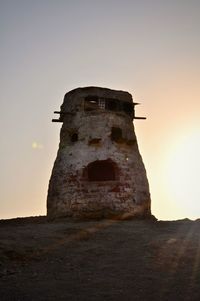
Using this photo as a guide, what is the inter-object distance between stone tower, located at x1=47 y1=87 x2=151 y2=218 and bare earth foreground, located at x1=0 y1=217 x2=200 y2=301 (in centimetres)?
284

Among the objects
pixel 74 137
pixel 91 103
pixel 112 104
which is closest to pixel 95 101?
pixel 91 103

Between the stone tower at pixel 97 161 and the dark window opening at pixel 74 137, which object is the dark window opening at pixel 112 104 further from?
the dark window opening at pixel 74 137

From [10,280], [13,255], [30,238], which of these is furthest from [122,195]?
[10,280]

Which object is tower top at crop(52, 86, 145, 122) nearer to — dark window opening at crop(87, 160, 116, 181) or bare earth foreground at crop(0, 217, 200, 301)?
dark window opening at crop(87, 160, 116, 181)

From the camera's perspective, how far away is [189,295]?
5.77m

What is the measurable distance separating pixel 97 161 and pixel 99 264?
830cm

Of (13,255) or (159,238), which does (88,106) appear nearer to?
(159,238)

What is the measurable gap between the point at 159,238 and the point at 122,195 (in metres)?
4.86

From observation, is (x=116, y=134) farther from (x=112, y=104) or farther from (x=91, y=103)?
(x=91, y=103)

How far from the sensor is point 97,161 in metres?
16.0

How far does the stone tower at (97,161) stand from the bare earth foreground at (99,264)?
2.84 meters

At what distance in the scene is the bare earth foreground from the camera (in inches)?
235

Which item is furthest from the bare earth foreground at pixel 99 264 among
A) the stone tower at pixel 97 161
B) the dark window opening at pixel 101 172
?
the dark window opening at pixel 101 172

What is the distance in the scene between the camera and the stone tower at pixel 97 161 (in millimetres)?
15312
